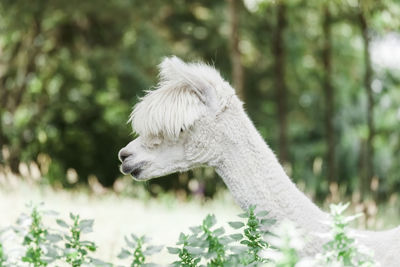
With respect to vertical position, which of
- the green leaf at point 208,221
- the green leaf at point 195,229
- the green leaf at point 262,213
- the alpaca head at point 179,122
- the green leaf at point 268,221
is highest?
the alpaca head at point 179,122

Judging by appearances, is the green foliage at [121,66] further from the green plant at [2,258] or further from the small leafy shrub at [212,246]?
the green plant at [2,258]

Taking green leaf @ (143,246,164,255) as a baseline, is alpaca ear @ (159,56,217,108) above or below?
above

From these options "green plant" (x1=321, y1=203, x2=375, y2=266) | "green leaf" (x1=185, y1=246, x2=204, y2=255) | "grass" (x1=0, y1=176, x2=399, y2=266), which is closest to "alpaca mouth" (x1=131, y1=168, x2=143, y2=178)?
"grass" (x1=0, y1=176, x2=399, y2=266)

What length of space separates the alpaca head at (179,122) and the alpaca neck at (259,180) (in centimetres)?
9

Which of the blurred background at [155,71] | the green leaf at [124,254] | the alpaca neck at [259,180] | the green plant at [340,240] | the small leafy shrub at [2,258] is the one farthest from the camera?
the blurred background at [155,71]

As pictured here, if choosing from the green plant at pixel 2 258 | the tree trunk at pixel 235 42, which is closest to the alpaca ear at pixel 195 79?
the green plant at pixel 2 258

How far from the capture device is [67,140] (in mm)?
14359

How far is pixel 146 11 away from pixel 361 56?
21.3 ft

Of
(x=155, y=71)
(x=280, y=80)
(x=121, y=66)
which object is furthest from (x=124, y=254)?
(x=155, y=71)

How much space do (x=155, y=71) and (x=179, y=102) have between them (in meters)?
10.8

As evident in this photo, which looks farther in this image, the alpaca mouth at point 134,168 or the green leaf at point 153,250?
the alpaca mouth at point 134,168

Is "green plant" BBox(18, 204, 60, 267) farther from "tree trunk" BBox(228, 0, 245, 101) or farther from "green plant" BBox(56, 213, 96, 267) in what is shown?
"tree trunk" BBox(228, 0, 245, 101)

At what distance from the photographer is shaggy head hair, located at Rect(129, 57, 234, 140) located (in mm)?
2686

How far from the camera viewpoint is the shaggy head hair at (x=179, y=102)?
269 cm
